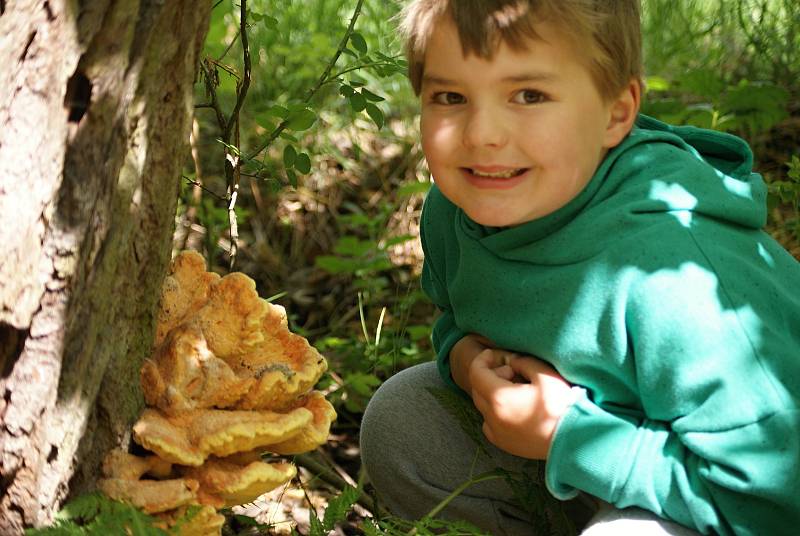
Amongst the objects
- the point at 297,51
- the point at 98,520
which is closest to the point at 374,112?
the point at 98,520

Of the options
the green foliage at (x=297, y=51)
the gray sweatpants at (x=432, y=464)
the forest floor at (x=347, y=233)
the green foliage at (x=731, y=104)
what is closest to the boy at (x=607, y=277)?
the gray sweatpants at (x=432, y=464)

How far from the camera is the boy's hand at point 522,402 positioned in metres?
2.42

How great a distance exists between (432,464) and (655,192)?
115 cm

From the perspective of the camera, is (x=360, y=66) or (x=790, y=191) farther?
(x=790, y=191)

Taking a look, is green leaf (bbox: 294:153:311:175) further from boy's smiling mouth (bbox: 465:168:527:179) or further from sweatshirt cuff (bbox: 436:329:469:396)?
boy's smiling mouth (bbox: 465:168:527:179)

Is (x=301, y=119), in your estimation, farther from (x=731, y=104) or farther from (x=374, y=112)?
(x=731, y=104)

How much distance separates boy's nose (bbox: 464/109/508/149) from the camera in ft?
7.79

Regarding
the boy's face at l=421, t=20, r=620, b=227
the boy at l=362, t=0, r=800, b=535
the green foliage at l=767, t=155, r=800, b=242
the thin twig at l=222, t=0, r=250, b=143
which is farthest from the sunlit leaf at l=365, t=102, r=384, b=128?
the green foliage at l=767, t=155, r=800, b=242

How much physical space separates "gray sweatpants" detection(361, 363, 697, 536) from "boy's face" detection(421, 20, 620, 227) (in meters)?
0.68

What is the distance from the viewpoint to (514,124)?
2381mm

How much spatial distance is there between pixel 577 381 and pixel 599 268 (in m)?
0.30

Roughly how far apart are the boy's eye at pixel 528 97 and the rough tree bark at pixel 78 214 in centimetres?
79

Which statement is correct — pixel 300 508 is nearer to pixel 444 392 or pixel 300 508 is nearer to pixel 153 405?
pixel 444 392

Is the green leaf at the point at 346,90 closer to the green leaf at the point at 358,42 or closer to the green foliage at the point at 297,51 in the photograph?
the green leaf at the point at 358,42
